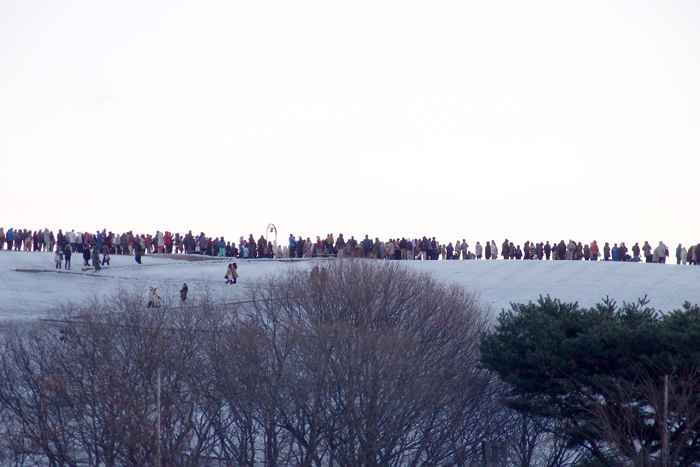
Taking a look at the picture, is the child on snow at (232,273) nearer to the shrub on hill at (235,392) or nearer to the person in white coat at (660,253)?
the shrub on hill at (235,392)

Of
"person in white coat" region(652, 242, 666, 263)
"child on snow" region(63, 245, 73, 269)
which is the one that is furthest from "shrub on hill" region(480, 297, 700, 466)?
"person in white coat" region(652, 242, 666, 263)

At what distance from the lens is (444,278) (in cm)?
4984

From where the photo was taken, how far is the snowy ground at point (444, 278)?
47719 mm

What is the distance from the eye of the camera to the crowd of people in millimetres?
56406

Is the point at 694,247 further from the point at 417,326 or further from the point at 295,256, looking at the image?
the point at 417,326

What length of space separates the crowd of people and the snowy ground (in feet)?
2.70

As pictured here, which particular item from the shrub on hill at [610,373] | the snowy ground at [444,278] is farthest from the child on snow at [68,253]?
the shrub on hill at [610,373]

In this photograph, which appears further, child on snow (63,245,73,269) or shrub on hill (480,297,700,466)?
child on snow (63,245,73,269)

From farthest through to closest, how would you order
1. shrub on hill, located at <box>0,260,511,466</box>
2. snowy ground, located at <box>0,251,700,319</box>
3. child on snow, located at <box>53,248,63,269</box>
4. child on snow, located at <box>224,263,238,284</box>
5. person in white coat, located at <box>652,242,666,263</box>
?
person in white coat, located at <box>652,242,666,263</box> → child on snow, located at <box>53,248,63,269</box> → snowy ground, located at <box>0,251,700,319</box> → child on snow, located at <box>224,263,238,284</box> → shrub on hill, located at <box>0,260,511,466</box>

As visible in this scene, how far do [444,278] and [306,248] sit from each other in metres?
12.2

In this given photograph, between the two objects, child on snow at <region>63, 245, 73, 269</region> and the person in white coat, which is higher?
the person in white coat

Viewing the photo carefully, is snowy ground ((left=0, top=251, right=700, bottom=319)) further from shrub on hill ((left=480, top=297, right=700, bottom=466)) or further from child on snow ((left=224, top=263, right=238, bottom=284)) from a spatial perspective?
shrub on hill ((left=480, top=297, right=700, bottom=466))

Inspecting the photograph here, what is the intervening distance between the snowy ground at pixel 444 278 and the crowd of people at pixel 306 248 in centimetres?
82

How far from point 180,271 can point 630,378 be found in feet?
130
